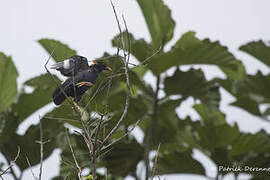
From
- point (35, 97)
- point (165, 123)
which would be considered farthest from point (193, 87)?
point (35, 97)

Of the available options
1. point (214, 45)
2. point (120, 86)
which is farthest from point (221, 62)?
point (120, 86)

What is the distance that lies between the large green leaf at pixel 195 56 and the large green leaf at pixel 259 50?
33 centimetres

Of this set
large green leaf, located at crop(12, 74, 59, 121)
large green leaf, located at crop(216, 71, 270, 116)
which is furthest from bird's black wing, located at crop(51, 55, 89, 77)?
large green leaf, located at crop(216, 71, 270, 116)

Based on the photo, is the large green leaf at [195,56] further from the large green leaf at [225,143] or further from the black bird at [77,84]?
the black bird at [77,84]

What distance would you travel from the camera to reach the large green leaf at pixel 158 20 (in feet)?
14.5

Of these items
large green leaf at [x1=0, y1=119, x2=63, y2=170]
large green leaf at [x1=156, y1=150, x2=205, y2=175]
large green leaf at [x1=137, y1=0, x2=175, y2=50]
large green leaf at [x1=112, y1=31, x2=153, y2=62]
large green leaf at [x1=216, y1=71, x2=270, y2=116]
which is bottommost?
large green leaf at [x1=156, y1=150, x2=205, y2=175]

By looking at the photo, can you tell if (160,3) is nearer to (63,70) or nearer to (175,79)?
(175,79)

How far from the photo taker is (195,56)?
171 inches

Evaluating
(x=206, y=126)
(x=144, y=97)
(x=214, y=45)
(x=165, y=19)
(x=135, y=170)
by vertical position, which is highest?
(x=165, y=19)

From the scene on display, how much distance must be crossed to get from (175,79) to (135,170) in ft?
4.13

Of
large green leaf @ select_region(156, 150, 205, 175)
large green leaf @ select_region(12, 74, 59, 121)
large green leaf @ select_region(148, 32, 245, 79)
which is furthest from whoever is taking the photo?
large green leaf @ select_region(156, 150, 205, 175)

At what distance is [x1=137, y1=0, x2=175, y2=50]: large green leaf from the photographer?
174 inches

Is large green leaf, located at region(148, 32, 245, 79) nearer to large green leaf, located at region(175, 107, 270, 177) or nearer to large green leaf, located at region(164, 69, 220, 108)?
large green leaf, located at region(164, 69, 220, 108)

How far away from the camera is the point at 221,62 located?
455cm
